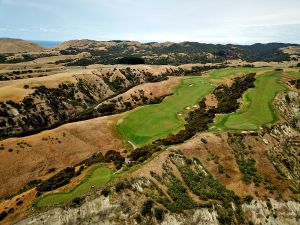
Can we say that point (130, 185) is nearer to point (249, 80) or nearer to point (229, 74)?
point (249, 80)

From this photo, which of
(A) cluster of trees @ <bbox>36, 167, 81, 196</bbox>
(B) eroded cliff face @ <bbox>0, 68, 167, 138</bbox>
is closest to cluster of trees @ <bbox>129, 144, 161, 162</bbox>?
(A) cluster of trees @ <bbox>36, 167, 81, 196</bbox>

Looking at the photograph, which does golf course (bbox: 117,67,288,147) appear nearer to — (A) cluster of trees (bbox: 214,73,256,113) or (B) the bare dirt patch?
(A) cluster of trees (bbox: 214,73,256,113)

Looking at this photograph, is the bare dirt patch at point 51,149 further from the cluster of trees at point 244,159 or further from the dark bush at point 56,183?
the cluster of trees at point 244,159

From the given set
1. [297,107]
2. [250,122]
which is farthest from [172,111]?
[297,107]

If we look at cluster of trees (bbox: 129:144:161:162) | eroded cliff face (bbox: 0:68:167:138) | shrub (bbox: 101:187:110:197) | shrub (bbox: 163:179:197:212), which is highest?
shrub (bbox: 101:187:110:197)

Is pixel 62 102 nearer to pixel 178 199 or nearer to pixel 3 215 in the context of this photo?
pixel 3 215

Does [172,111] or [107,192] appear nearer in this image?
[107,192]
